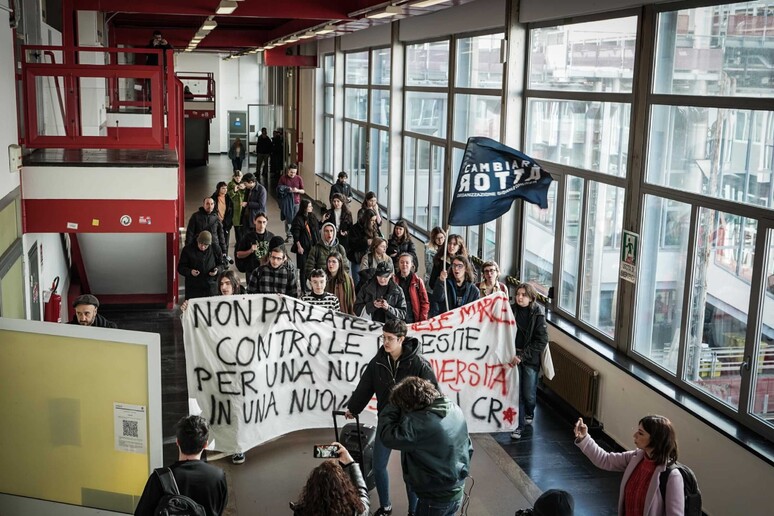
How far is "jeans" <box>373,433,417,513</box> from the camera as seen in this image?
7188 millimetres

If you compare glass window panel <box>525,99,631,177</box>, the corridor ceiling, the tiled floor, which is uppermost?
the corridor ceiling

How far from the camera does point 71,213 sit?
34.8 ft

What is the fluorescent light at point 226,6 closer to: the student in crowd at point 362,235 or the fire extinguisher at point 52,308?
the student in crowd at point 362,235

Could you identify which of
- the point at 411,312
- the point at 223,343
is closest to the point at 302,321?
the point at 223,343

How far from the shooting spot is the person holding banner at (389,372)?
23.5 ft

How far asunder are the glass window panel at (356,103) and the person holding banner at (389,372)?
15.7 m

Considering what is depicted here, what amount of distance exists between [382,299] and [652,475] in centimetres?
487

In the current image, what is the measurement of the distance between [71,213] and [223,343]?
3.04 metres

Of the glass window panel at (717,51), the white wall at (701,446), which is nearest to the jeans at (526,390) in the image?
the white wall at (701,446)

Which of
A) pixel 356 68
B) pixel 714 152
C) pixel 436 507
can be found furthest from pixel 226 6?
pixel 356 68

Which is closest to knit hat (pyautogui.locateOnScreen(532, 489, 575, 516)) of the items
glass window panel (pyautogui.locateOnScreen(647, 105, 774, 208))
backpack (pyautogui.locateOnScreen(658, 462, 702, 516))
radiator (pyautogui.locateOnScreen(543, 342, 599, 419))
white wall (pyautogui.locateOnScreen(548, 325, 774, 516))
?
backpack (pyautogui.locateOnScreen(658, 462, 702, 516))

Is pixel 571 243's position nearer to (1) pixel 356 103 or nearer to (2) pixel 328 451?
(2) pixel 328 451

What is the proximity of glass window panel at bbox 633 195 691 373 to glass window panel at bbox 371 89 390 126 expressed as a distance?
10855 millimetres

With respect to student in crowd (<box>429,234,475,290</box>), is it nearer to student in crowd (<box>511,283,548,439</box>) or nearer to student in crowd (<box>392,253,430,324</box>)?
student in crowd (<box>392,253,430,324</box>)
